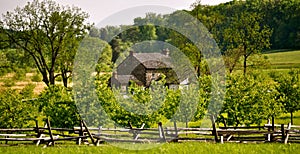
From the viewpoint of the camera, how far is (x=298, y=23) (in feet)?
258

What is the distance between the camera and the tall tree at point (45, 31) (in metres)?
44.7

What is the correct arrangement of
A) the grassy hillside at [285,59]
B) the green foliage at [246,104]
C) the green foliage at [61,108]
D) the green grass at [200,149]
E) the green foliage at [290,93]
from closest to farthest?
the green grass at [200,149] → the green foliage at [246,104] → the green foliage at [61,108] → the green foliage at [290,93] → the grassy hillside at [285,59]

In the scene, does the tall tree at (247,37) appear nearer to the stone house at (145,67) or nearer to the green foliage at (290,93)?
the stone house at (145,67)

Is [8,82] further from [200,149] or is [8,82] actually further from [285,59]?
[285,59]

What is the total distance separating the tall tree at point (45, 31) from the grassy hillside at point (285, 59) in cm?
3522

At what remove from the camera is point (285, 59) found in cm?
7344

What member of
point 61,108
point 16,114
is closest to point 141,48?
point 16,114

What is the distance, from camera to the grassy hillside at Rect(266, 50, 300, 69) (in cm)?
6969

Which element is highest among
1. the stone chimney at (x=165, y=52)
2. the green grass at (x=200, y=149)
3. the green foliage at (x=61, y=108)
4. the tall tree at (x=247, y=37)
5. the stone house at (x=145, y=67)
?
the tall tree at (x=247, y=37)

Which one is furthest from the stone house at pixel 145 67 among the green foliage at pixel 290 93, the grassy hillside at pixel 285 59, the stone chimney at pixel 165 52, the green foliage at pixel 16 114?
the grassy hillside at pixel 285 59

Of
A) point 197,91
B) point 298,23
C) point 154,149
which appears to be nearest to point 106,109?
point 197,91

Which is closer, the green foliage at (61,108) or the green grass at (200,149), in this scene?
the green grass at (200,149)

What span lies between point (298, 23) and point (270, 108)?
58.5 m

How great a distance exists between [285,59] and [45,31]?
145 feet
